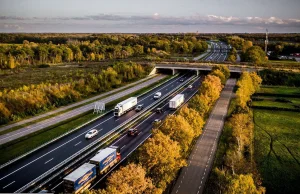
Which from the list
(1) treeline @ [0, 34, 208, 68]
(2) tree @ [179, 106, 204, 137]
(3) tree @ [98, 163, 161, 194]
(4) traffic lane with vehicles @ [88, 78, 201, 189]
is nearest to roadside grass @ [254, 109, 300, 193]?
(2) tree @ [179, 106, 204, 137]

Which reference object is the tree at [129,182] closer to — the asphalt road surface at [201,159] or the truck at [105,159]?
the asphalt road surface at [201,159]

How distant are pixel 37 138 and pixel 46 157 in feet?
24.4

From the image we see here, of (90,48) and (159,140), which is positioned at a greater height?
(90,48)

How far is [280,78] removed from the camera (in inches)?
3602

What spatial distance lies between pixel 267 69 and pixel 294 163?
199ft

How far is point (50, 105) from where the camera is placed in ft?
202

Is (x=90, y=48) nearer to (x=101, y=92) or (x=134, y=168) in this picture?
(x=101, y=92)

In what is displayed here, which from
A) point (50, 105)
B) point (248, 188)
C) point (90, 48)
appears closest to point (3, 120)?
point (50, 105)

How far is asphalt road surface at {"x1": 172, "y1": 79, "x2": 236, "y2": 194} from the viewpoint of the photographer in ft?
108

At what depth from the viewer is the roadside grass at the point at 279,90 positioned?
77.9 metres

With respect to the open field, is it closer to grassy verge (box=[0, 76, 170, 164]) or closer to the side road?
the side road

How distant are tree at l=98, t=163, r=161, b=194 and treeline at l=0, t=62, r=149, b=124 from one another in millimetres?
36219

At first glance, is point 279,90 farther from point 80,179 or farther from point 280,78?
point 80,179

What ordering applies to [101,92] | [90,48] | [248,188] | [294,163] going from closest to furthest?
[248,188] < [294,163] < [101,92] < [90,48]
